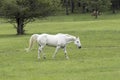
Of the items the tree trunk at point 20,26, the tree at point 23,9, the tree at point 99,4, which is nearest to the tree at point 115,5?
the tree at point 99,4

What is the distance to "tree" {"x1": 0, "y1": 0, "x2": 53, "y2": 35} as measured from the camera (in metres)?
52.1

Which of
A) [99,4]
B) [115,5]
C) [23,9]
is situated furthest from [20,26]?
[115,5]

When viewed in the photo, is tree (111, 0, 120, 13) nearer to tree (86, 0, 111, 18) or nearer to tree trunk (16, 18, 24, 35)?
tree (86, 0, 111, 18)

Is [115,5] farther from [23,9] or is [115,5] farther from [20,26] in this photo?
[23,9]

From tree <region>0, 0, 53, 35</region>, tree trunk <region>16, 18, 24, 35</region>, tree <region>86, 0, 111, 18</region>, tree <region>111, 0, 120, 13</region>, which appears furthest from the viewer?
tree <region>111, 0, 120, 13</region>

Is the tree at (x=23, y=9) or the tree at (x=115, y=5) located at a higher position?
the tree at (x=23, y=9)

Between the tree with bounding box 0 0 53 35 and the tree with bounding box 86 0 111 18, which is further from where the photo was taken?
the tree with bounding box 86 0 111 18

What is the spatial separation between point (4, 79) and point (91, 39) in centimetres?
2414

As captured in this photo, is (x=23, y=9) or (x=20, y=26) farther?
(x=20, y=26)

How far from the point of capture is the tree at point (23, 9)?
52062 millimetres

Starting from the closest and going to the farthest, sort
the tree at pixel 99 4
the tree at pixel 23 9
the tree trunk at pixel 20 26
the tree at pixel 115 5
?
the tree at pixel 23 9 < the tree trunk at pixel 20 26 < the tree at pixel 99 4 < the tree at pixel 115 5

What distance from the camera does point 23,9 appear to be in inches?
2030

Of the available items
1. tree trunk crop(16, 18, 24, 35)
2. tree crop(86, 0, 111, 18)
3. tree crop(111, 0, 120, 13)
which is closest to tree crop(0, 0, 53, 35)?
tree trunk crop(16, 18, 24, 35)

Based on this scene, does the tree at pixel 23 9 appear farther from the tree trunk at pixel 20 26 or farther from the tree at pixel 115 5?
the tree at pixel 115 5
